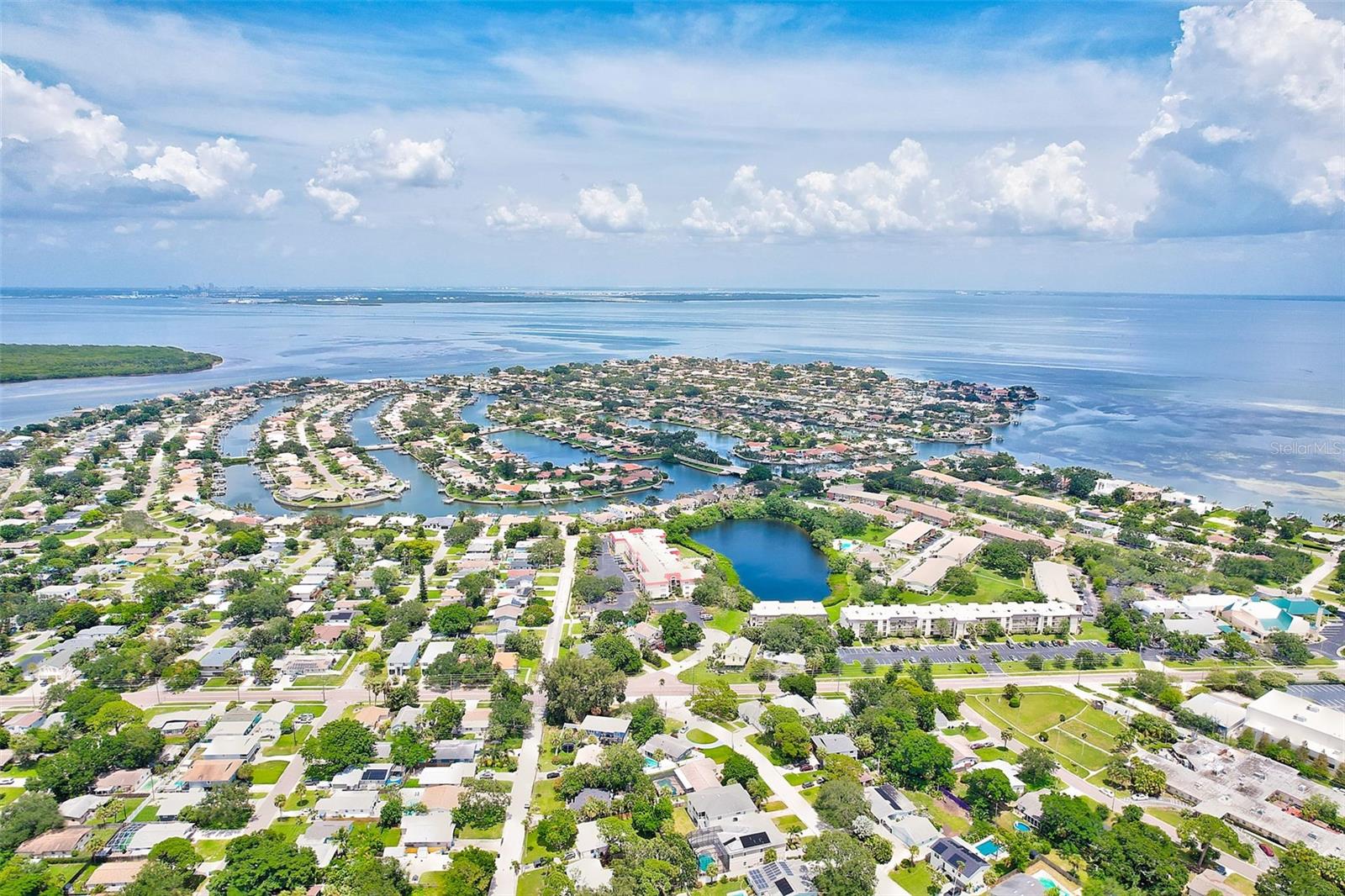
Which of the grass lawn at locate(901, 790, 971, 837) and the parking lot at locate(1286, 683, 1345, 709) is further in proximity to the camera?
the parking lot at locate(1286, 683, 1345, 709)

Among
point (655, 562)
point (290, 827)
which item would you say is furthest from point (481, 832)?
point (655, 562)

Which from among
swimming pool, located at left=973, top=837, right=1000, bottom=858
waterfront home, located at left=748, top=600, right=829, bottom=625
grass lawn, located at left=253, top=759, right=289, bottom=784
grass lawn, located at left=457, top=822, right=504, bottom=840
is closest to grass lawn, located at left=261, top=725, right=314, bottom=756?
grass lawn, located at left=253, top=759, right=289, bottom=784

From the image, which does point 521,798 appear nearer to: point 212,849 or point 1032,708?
point 212,849

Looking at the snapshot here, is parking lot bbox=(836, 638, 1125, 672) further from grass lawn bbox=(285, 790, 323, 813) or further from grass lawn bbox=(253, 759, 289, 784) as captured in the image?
grass lawn bbox=(253, 759, 289, 784)

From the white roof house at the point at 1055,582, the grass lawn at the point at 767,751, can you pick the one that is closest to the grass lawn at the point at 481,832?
the grass lawn at the point at 767,751

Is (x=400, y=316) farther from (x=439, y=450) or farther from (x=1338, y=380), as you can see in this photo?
(x=1338, y=380)

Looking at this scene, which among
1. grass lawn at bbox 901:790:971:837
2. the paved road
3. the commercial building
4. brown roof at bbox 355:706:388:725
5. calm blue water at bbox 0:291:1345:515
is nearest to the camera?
the paved road

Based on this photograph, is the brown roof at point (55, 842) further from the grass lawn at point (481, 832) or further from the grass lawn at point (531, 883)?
the grass lawn at point (481, 832)
